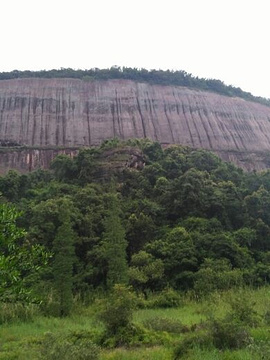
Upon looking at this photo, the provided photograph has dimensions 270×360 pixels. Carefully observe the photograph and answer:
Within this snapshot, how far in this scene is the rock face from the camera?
4722cm

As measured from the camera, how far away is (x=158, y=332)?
10789mm

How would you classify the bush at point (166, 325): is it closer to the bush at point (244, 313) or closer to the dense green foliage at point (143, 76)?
the bush at point (244, 313)

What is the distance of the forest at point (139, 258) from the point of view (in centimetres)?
862

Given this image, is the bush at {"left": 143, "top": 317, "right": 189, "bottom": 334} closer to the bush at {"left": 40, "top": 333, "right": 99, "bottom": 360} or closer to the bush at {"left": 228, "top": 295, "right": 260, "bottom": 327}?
the bush at {"left": 228, "top": 295, "right": 260, "bottom": 327}

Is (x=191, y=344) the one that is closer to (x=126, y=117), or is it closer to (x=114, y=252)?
(x=114, y=252)

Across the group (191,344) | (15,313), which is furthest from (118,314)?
(15,313)

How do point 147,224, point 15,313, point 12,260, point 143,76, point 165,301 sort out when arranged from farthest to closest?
point 143,76 → point 147,224 → point 165,301 → point 15,313 → point 12,260

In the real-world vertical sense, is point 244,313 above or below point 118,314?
below

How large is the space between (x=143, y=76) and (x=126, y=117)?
11.3 metres

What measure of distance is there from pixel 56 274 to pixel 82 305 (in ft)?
5.74

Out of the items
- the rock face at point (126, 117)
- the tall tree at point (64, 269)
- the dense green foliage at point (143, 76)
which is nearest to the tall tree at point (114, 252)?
the tall tree at point (64, 269)

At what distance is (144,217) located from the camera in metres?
22.7

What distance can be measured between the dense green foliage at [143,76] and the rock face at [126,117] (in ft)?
5.22

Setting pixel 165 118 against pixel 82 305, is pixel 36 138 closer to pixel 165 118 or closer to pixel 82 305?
pixel 165 118
